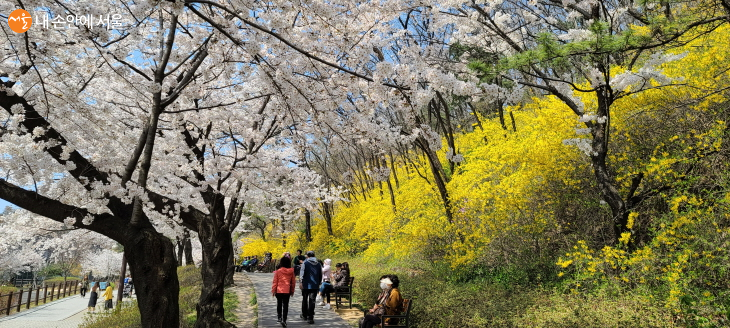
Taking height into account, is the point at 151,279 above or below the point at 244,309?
above

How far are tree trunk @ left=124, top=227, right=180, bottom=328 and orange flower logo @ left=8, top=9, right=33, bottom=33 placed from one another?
8.80 ft


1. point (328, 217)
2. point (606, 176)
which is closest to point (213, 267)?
point (606, 176)

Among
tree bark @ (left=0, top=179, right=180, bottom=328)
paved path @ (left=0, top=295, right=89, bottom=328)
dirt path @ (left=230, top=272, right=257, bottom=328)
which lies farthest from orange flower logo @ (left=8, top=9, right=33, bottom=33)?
paved path @ (left=0, top=295, right=89, bottom=328)

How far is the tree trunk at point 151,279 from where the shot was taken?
536 centimetres

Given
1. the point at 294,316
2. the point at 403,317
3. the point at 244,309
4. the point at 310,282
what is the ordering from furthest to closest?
the point at 244,309, the point at 294,316, the point at 310,282, the point at 403,317

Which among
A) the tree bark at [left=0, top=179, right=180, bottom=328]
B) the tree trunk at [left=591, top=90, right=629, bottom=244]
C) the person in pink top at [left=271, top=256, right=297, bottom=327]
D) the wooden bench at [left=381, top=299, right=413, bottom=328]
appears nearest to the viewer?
the tree bark at [left=0, top=179, right=180, bottom=328]

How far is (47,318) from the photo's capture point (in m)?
20.0

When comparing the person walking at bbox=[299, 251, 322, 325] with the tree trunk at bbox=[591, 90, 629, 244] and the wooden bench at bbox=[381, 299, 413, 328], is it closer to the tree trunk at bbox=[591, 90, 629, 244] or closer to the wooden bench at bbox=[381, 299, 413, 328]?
the wooden bench at bbox=[381, 299, 413, 328]

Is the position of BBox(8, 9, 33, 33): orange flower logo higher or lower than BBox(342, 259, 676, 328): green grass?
higher

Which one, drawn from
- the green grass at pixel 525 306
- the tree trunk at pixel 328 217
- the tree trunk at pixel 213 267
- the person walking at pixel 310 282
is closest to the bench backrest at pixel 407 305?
the green grass at pixel 525 306

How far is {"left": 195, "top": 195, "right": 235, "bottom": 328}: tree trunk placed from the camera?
790 cm

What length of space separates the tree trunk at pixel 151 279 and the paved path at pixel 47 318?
540 inches

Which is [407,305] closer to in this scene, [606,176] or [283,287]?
[283,287]

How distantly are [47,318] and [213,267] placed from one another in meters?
17.9
